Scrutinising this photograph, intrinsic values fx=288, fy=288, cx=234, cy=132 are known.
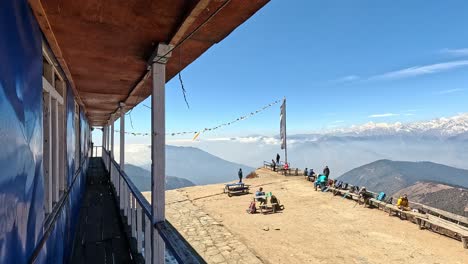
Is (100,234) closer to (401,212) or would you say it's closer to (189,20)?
(189,20)

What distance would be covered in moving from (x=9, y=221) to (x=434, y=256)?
1241 cm

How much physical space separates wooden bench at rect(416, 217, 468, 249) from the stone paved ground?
7.95 meters

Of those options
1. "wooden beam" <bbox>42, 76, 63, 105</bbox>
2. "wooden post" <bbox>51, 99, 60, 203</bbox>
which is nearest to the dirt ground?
"wooden post" <bbox>51, 99, 60, 203</bbox>

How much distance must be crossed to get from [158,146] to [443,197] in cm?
7271

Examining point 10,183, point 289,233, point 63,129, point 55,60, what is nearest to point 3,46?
point 10,183

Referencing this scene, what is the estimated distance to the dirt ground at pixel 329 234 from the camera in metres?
10.1

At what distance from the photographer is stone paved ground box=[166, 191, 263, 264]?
9.73 m

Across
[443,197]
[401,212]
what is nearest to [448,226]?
[401,212]

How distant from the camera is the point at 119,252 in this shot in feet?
16.7

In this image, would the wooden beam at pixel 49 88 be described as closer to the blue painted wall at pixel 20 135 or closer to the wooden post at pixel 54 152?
the wooden post at pixel 54 152

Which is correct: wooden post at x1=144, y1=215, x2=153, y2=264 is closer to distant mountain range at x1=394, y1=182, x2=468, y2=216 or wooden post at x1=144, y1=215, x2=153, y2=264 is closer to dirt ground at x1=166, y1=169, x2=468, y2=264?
dirt ground at x1=166, y1=169, x2=468, y2=264

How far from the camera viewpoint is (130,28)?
2846 millimetres

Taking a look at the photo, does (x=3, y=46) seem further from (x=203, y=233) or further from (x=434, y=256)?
(x=434, y=256)

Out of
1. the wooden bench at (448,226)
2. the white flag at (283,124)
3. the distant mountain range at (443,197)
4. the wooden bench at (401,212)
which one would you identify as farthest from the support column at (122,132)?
the distant mountain range at (443,197)
